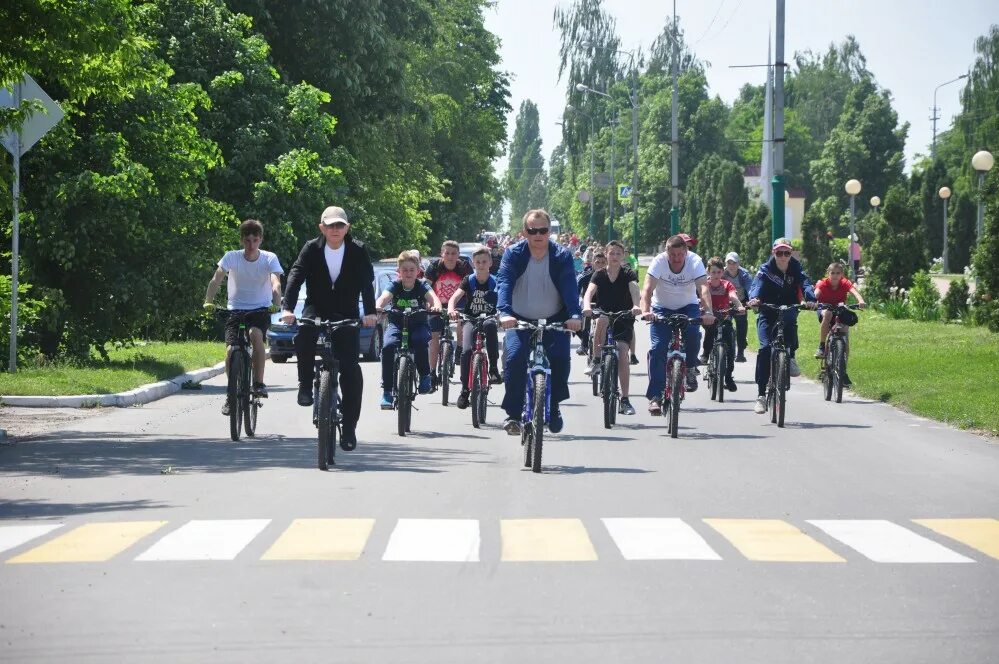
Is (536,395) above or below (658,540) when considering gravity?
above

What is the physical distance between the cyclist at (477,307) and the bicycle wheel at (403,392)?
1.09m

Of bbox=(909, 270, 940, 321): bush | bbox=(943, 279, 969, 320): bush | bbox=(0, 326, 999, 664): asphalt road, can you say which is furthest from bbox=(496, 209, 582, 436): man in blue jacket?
bbox=(909, 270, 940, 321): bush

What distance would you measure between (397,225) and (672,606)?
1833 inches

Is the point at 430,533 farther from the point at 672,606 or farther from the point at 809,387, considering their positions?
the point at 809,387

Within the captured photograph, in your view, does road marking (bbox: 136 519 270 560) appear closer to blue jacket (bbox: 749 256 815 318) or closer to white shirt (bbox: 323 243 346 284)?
white shirt (bbox: 323 243 346 284)

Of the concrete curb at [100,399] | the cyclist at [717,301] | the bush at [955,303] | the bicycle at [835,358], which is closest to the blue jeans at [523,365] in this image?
the concrete curb at [100,399]

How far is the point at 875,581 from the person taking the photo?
26.5 feet

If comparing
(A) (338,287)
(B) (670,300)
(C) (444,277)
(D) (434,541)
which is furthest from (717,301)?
(D) (434,541)

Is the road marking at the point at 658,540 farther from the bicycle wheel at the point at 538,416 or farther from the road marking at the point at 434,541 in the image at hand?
the bicycle wheel at the point at 538,416

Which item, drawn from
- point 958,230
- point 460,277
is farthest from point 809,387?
point 958,230

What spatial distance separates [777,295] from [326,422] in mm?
6622

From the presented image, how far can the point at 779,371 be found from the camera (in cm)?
1730

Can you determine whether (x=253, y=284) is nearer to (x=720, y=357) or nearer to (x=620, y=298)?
(x=620, y=298)

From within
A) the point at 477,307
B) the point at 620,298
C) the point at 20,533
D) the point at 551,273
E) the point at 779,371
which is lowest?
the point at 20,533
